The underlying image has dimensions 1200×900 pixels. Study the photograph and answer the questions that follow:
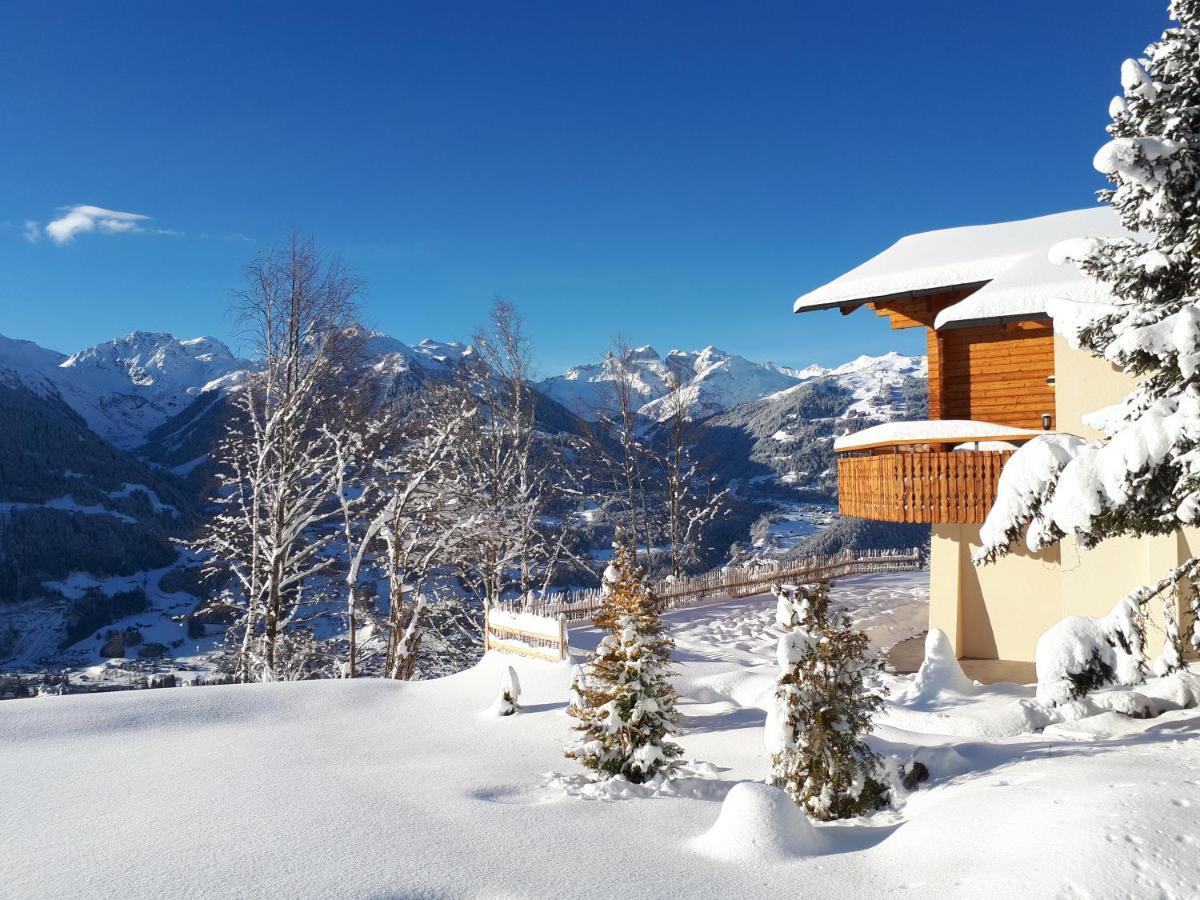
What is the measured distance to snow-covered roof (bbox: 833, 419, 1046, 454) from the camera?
41.3ft

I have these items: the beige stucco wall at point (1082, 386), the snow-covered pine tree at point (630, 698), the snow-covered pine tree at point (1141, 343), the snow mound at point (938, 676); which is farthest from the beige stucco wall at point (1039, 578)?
the snow-covered pine tree at point (630, 698)

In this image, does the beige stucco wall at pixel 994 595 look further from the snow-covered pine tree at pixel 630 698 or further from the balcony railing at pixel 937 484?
the snow-covered pine tree at pixel 630 698

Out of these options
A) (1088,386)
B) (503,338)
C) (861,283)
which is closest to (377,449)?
(503,338)

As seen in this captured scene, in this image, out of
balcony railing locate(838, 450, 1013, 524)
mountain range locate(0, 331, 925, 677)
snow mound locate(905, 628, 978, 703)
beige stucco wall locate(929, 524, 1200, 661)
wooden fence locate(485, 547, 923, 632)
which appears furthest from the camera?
mountain range locate(0, 331, 925, 677)

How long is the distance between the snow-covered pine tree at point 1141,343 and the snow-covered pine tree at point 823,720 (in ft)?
5.36

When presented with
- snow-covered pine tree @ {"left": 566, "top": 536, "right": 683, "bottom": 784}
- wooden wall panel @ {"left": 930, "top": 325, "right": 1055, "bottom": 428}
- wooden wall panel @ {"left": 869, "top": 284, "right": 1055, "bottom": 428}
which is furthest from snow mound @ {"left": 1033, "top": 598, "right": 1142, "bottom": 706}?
wooden wall panel @ {"left": 869, "top": 284, "right": 1055, "bottom": 428}

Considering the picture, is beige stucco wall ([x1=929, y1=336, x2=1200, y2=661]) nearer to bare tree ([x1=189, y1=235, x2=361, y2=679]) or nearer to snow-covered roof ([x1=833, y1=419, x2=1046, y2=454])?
snow-covered roof ([x1=833, y1=419, x2=1046, y2=454])

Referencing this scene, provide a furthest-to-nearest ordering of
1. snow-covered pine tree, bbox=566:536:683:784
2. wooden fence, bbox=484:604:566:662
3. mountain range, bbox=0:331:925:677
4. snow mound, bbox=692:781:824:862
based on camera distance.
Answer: mountain range, bbox=0:331:925:677
wooden fence, bbox=484:604:566:662
snow-covered pine tree, bbox=566:536:683:784
snow mound, bbox=692:781:824:862

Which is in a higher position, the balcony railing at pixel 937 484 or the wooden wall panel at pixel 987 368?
the wooden wall panel at pixel 987 368

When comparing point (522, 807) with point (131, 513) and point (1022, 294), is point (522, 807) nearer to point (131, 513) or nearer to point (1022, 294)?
point (1022, 294)

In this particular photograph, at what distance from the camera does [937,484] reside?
41.8ft

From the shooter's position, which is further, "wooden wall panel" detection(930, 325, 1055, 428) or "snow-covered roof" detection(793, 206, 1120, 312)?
"snow-covered roof" detection(793, 206, 1120, 312)

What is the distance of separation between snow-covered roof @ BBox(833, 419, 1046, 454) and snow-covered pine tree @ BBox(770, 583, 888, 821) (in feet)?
20.8

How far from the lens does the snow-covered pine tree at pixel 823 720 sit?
22.3ft
